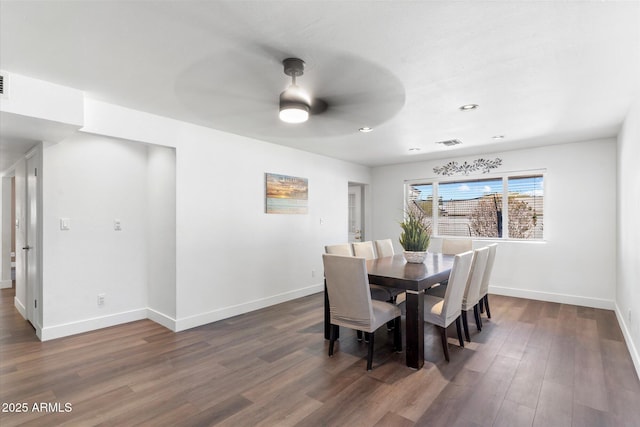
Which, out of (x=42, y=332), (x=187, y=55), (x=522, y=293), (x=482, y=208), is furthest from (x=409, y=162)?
(x=42, y=332)

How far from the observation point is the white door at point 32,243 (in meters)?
3.45

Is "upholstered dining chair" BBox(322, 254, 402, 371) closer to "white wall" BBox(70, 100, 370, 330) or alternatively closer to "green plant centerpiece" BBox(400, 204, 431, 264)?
"green plant centerpiece" BBox(400, 204, 431, 264)

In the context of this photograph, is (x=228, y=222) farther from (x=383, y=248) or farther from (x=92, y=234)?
(x=383, y=248)

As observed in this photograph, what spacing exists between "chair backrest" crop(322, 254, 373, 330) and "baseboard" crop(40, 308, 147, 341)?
264 centimetres

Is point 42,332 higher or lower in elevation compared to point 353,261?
lower

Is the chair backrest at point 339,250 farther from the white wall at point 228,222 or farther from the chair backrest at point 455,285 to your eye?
the chair backrest at point 455,285

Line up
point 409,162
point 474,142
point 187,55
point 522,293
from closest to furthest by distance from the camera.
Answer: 1. point 187,55
2. point 474,142
3. point 522,293
4. point 409,162

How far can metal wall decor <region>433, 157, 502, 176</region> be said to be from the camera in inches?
207

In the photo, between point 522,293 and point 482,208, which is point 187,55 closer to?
point 482,208

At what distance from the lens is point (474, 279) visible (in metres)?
3.27

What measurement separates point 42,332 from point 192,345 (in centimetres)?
156

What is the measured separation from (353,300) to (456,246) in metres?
2.60

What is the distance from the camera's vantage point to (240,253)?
419 centimetres

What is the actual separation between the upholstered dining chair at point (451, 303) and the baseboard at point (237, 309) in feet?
7.62
